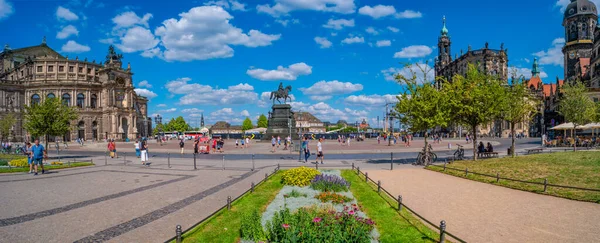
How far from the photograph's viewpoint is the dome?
8491 cm

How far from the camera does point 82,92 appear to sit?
83.9 meters

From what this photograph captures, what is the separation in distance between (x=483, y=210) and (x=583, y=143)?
114 feet

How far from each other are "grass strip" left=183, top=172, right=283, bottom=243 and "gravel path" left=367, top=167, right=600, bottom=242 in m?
4.88

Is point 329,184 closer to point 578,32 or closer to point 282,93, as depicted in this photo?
point 282,93

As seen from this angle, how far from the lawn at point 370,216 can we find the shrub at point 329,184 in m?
0.50

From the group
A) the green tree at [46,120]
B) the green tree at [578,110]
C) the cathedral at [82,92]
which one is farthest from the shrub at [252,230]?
the cathedral at [82,92]

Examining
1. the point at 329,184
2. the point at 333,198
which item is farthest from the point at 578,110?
the point at 333,198

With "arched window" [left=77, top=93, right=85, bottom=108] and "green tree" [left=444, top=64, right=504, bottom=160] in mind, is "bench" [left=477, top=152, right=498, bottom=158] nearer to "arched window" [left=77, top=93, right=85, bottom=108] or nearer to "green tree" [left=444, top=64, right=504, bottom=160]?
→ "green tree" [left=444, top=64, right=504, bottom=160]

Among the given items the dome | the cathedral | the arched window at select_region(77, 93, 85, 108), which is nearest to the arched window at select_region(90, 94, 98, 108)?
the cathedral

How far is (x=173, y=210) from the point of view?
33.6 feet

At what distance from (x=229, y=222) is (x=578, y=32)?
108 metres

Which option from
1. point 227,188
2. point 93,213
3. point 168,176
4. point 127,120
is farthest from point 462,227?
point 127,120

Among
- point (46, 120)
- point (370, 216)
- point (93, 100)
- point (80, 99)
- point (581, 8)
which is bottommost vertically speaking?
point (370, 216)

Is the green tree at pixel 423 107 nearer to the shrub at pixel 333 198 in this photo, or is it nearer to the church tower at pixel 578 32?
the shrub at pixel 333 198
